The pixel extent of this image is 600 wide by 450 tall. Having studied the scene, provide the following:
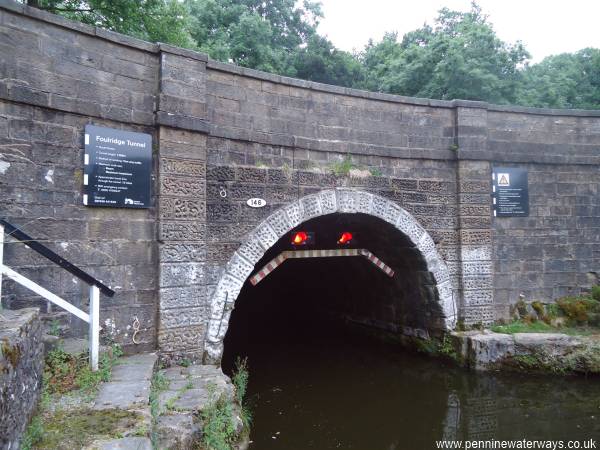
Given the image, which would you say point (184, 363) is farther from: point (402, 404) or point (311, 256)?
point (402, 404)

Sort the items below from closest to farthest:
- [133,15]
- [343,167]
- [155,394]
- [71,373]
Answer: [71,373] → [155,394] → [343,167] → [133,15]

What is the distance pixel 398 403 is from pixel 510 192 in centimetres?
376

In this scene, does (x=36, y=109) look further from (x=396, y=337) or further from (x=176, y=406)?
(x=396, y=337)

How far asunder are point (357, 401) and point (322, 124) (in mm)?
Result: 3749

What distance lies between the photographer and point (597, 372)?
644cm

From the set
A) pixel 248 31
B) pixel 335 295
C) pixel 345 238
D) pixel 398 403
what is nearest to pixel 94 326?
pixel 398 403

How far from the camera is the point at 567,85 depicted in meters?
13.8

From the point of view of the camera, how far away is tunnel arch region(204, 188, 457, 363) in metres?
5.12

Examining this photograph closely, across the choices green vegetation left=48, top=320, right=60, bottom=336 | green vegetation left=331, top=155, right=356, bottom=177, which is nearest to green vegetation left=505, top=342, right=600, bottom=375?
green vegetation left=331, top=155, right=356, bottom=177

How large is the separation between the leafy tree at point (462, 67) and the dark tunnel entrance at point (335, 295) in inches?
264

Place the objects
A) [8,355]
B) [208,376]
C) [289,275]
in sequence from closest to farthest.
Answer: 1. [8,355]
2. [208,376]
3. [289,275]

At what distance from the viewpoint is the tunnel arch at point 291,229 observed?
5.12 m

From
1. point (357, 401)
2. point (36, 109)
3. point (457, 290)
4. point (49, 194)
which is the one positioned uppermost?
point (36, 109)

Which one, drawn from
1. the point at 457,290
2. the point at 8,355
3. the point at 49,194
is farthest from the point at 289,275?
the point at 8,355
